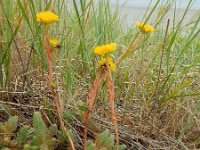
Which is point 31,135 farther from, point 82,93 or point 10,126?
point 82,93

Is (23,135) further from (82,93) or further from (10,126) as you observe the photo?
(82,93)

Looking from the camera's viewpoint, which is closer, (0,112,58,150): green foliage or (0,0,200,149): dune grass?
(0,112,58,150): green foliage

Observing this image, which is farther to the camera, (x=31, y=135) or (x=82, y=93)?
(x=82, y=93)

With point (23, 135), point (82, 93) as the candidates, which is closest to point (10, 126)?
point (23, 135)

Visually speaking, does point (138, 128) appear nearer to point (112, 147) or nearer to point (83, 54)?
point (112, 147)

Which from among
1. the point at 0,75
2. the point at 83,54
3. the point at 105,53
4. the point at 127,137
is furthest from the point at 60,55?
the point at 105,53

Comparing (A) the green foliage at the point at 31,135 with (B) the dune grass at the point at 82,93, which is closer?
(A) the green foliage at the point at 31,135

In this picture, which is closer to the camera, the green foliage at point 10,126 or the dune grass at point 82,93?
the green foliage at point 10,126

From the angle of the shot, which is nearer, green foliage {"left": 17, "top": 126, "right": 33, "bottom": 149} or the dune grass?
green foliage {"left": 17, "top": 126, "right": 33, "bottom": 149}

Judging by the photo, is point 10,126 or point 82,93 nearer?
point 10,126

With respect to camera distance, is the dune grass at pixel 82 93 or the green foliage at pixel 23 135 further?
the dune grass at pixel 82 93

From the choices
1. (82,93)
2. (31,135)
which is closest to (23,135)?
(31,135)
